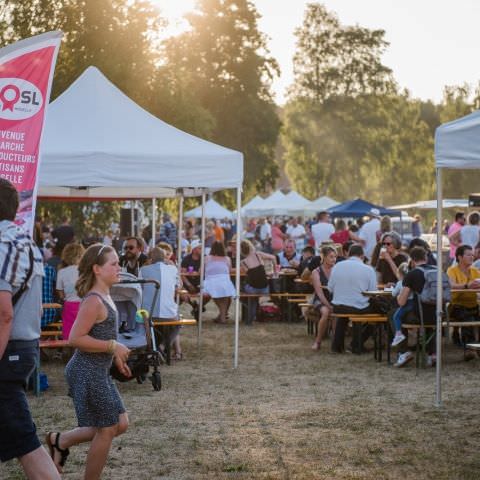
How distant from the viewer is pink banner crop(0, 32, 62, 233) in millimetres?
Result: 7414

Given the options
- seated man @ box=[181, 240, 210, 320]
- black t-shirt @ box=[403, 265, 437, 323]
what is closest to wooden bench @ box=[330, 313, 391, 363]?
black t-shirt @ box=[403, 265, 437, 323]

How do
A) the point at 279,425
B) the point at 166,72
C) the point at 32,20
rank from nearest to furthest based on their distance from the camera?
the point at 279,425, the point at 32,20, the point at 166,72

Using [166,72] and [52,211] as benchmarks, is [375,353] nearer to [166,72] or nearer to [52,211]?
[52,211]

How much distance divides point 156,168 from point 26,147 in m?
3.49

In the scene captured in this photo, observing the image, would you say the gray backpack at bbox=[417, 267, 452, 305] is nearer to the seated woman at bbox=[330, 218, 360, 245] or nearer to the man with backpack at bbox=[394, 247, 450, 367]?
the man with backpack at bbox=[394, 247, 450, 367]

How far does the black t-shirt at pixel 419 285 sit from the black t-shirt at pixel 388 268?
3.28 metres

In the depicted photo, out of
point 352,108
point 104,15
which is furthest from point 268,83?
point 104,15

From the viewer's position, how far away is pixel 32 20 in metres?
25.1

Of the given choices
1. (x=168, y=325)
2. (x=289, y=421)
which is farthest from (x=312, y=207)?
(x=289, y=421)

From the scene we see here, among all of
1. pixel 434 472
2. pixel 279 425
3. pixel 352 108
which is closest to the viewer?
pixel 434 472

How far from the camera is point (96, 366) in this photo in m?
5.55


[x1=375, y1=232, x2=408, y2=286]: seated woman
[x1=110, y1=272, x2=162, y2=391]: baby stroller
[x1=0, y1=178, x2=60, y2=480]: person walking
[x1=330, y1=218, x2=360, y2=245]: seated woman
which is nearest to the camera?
[x1=0, y1=178, x2=60, y2=480]: person walking

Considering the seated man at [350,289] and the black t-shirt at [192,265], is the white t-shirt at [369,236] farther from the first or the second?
the seated man at [350,289]

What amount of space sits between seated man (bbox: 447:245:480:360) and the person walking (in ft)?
26.4
